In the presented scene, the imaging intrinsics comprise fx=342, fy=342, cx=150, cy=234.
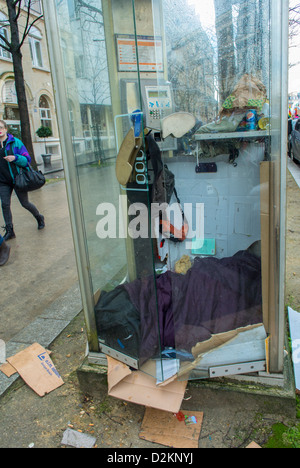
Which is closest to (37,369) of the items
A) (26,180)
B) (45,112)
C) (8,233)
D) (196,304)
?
(196,304)

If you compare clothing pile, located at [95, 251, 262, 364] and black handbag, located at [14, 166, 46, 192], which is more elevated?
black handbag, located at [14, 166, 46, 192]

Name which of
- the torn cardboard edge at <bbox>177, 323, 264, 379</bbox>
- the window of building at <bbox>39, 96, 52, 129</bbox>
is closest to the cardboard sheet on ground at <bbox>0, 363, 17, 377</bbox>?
the torn cardboard edge at <bbox>177, 323, 264, 379</bbox>

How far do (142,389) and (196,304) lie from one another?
2.04 feet

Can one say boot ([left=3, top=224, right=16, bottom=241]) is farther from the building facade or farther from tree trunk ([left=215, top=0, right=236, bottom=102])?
the building facade

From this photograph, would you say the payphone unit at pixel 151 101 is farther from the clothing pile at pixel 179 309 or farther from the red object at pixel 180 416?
the red object at pixel 180 416

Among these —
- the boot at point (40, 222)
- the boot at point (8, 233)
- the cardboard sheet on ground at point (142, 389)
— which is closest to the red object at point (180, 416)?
the cardboard sheet on ground at point (142, 389)

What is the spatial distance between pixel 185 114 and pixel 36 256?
3.32 m

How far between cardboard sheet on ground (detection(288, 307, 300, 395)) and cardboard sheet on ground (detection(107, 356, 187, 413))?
2.40ft

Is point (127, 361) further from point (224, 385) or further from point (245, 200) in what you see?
point (245, 200)

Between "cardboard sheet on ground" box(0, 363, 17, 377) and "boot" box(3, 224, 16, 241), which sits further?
"boot" box(3, 224, 16, 241)

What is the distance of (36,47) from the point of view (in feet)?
62.7

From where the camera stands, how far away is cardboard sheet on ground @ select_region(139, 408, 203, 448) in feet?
6.25

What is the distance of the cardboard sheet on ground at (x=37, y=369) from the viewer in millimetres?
2406

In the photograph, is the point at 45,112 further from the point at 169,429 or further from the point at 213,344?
the point at 169,429
